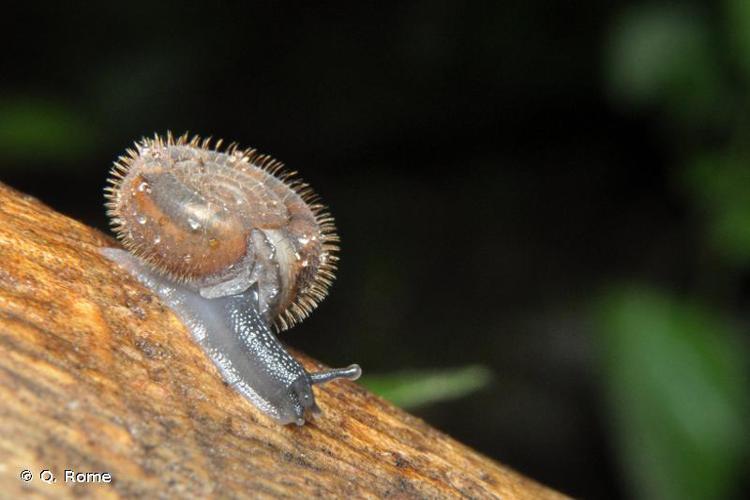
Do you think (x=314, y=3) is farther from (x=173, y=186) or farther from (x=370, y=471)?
(x=370, y=471)

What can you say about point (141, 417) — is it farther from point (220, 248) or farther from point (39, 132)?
point (39, 132)

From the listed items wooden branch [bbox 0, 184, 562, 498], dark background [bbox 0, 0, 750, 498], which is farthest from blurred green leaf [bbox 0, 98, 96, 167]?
wooden branch [bbox 0, 184, 562, 498]

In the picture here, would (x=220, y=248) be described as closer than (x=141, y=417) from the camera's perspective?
No

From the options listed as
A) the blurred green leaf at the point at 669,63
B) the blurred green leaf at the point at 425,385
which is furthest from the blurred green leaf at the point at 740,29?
the blurred green leaf at the point at 425,385

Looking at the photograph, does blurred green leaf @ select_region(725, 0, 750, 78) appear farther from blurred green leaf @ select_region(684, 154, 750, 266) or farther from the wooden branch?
the wooden branch

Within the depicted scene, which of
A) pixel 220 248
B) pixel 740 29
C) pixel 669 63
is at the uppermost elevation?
pixel 740 29

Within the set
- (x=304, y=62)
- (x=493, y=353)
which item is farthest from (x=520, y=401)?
(x=304, y=62)

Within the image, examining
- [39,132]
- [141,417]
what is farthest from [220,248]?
[39,132]

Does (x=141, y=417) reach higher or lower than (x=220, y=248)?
lower
